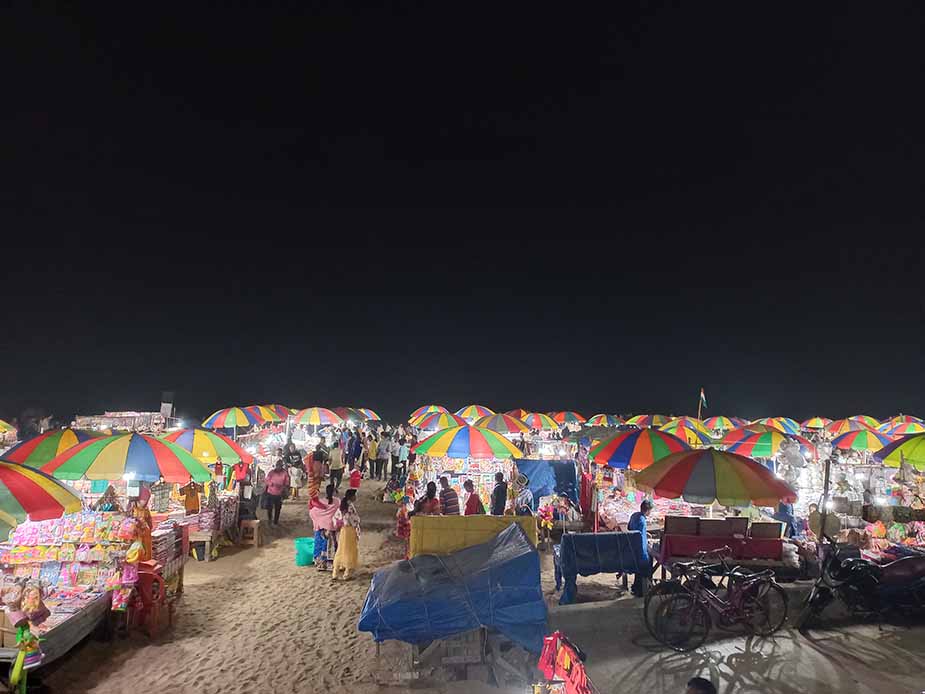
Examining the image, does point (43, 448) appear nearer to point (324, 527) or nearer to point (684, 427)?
point (324, 527)

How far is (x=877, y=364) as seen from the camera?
52.2m

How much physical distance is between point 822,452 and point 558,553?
39.0 feet

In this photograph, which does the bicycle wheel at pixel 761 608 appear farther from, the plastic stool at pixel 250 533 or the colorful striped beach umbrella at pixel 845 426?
the colorful striped beach umbrella at pixel 845 426

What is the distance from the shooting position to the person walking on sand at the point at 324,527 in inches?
379

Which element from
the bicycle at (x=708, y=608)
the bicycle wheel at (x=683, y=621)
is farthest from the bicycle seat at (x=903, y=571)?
the bicycle wheel at (x=683, y=621)

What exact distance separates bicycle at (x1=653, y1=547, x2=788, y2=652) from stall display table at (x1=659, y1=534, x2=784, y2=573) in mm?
623

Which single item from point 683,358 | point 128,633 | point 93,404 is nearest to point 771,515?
point 128,633

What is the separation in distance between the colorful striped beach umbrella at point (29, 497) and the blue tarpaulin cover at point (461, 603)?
3085 millimetres

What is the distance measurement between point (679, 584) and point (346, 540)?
16.9ft

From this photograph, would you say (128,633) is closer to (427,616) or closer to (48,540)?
(48,540)

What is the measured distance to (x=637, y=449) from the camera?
32.3 feet

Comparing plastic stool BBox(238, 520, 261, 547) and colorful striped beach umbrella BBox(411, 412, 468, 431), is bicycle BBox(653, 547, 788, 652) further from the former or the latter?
colorful striped beach umbrella BBox(411, 412, 468, 431)

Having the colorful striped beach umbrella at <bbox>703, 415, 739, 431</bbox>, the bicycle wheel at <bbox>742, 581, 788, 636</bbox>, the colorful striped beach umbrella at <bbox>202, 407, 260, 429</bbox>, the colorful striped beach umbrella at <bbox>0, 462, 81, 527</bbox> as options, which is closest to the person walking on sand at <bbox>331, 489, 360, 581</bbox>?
the colorful striped beach umbrella at <bbox>0, 462, 81, 527</bbox>

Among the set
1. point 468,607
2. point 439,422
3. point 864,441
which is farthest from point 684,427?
point 468,607
